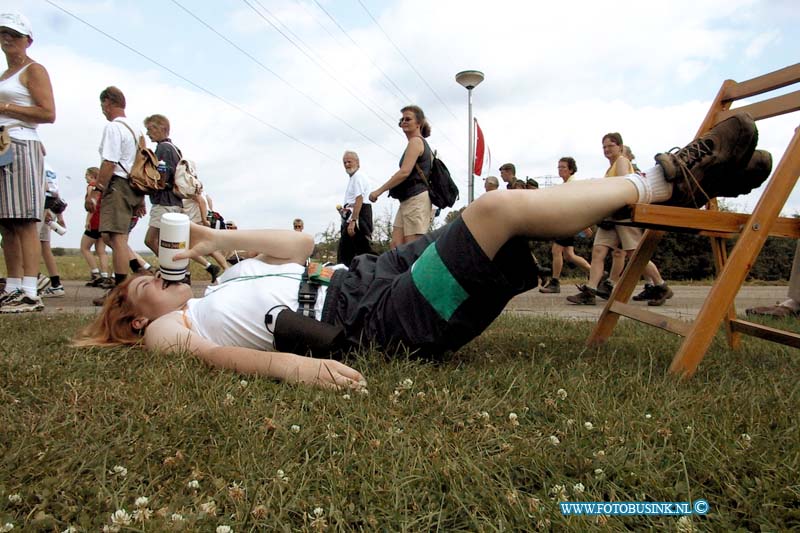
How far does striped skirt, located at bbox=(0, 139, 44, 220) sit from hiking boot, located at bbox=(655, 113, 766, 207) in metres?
4.77

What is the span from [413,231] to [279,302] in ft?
12.5

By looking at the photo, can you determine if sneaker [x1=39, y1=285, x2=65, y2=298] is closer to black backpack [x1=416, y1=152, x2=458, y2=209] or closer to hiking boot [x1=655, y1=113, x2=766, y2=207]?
black backpack [x1=416, y1=152, x2=458, y2=209]

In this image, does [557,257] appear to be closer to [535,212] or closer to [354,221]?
[354,221]

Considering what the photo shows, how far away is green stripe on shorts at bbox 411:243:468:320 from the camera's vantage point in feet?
7.00

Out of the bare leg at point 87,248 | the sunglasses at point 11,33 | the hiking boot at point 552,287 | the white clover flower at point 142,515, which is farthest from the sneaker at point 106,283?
the white clover flower at point 142,515

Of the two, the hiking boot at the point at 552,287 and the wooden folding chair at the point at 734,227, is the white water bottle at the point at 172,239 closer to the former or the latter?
the wooden folding chair at the point at 734,227

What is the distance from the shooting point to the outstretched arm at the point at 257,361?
1.99m

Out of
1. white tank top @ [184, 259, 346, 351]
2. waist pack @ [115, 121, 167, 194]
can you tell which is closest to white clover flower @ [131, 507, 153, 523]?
white tank top @ [184, 259, 346, 351]

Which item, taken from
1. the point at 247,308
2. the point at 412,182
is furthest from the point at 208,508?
the point at 412,182

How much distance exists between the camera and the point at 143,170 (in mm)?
5328

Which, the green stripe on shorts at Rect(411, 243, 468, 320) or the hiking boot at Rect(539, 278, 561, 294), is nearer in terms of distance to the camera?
the green stripe on shorts at Rect(411, 243, 468, 320)

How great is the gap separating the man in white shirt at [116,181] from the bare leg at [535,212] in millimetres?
4294

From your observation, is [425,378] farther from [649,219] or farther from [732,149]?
[732,149]

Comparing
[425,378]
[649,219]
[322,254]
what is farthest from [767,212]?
[322,254]
